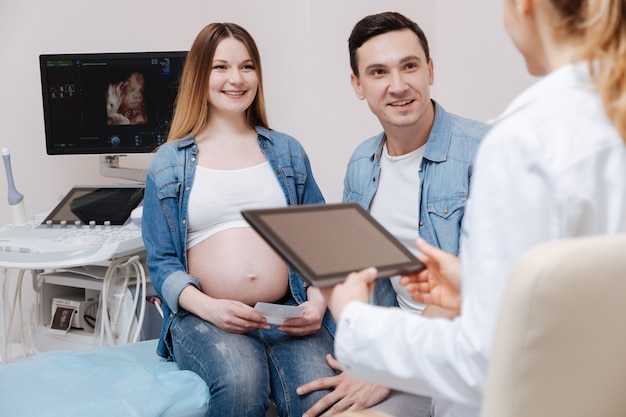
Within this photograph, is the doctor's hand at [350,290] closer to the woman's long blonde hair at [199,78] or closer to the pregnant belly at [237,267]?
the pregnant belly at [237,267]

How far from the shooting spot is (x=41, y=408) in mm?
1529

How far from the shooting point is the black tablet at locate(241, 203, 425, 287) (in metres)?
0.96

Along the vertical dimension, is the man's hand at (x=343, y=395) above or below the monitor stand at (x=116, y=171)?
below

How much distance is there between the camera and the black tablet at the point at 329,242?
3.14 feet

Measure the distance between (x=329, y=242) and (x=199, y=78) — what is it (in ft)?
3.39

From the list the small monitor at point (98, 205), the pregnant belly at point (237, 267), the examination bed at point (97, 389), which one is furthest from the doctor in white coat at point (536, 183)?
the small monitor at point (98, 205)

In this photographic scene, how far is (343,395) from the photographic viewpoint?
1.62m

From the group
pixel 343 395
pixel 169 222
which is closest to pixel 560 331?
pixel 343 395

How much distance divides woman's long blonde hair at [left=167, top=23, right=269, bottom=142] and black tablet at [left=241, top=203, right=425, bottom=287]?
934 millimetres

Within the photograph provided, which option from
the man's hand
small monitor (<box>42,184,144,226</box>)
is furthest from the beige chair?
small monitor (<box>42,184,144,226</box>)

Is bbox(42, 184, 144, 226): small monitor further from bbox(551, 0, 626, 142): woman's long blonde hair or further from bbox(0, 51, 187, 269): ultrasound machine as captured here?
bbox(551, 0, 626, 142): woman's long blonde hair

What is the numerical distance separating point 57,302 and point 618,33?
200 cm

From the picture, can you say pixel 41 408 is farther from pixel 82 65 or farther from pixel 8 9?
pixel 8 9

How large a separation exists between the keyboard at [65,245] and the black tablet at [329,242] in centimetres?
120
